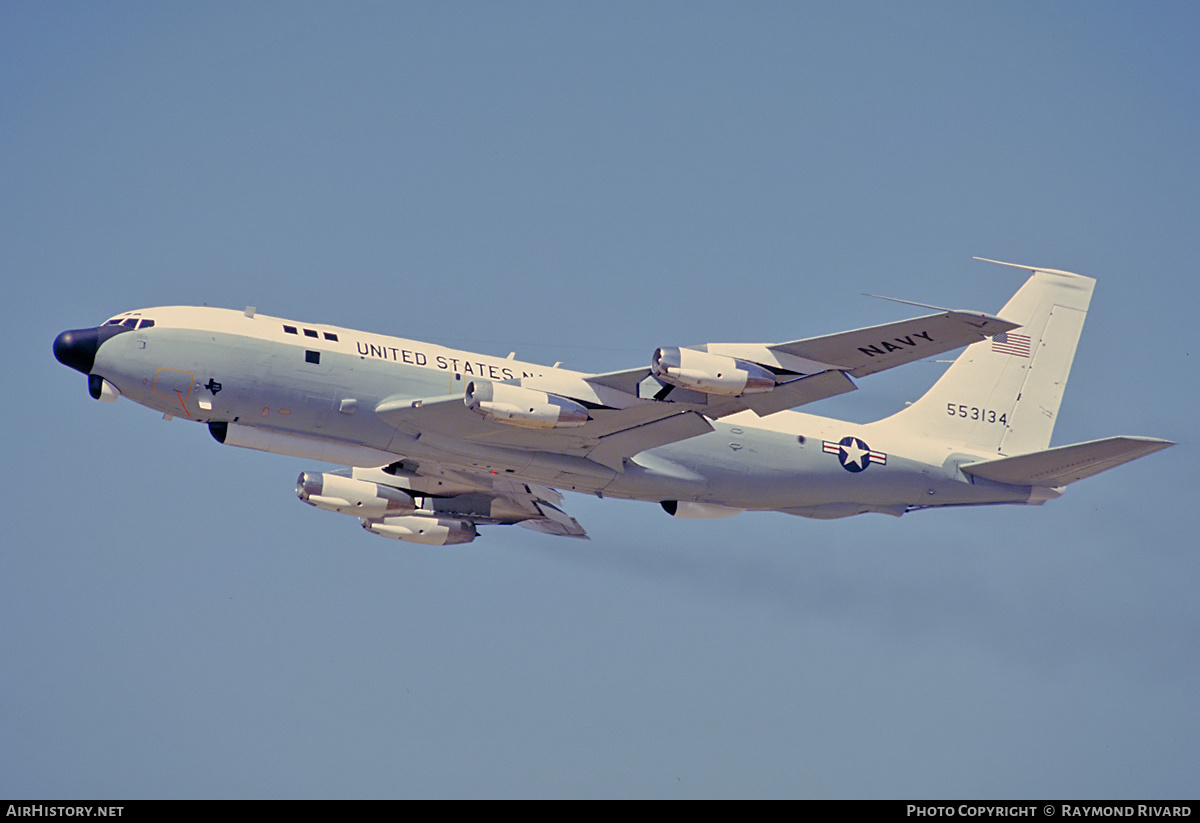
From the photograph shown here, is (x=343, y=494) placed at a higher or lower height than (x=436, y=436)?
lower

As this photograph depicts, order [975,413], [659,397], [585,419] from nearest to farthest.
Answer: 1. [659,397]
2. [585,419]
3. [975,413]

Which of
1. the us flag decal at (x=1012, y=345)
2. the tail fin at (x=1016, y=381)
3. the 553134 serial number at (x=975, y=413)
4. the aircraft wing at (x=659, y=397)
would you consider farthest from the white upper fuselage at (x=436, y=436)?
the us flag decal at (x=1012, y=345)

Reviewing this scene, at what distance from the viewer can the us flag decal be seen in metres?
52.3

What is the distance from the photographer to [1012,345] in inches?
2063

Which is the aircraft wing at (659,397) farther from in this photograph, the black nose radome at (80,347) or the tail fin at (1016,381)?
the tail fin at (1016,381)

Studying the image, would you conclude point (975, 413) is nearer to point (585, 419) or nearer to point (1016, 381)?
point (1016, 381)

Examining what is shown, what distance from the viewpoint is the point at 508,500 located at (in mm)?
51594

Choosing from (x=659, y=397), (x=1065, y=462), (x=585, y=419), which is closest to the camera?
(x=659, y=397)

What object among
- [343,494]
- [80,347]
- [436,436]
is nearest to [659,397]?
[436,436]

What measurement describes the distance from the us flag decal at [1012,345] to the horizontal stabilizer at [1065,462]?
5635 mm

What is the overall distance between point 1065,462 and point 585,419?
15.6 m
